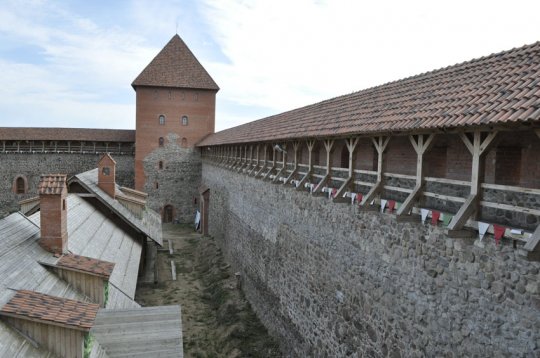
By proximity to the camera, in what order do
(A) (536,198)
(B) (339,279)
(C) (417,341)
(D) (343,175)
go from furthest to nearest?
(D) (343,175) < (B) (339,279) < (C) (417,341) < (A) (536,198)

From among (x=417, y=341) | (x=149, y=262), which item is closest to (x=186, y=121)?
(x=149, y=262)

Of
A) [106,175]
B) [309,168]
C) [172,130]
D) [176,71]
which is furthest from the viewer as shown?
[172,130]

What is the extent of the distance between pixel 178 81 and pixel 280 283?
859 inches

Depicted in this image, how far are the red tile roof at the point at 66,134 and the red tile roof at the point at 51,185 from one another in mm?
25266

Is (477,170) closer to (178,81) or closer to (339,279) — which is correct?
(339,279)

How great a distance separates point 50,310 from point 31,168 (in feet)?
100

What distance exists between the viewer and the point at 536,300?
4.33 meters

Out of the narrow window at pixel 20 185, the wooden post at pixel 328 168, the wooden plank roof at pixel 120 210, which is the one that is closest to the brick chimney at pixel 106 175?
the wooden plank roof at pixel 120 210

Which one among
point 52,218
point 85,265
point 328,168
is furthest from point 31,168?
point 328,168

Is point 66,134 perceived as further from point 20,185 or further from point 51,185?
point 51,185

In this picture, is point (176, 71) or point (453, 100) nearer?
point (453, 100)

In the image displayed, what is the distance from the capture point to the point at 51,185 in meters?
8.99

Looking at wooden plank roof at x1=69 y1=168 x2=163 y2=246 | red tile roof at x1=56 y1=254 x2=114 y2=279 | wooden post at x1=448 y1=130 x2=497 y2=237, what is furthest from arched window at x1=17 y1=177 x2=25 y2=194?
wooden post at x1=448 y1=130 x2=497 y2=237

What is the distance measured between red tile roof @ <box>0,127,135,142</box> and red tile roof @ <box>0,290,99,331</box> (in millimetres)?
28748
